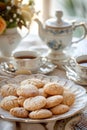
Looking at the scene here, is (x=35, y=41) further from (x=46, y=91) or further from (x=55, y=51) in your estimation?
(x=46, y=91)

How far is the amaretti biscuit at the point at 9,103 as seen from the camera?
948 millimetres

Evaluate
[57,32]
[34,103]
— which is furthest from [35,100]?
[57,32]


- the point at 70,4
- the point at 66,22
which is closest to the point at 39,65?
the point at 66,22

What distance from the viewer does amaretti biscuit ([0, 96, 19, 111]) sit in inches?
37.3

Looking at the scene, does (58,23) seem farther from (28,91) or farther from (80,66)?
(28,91)

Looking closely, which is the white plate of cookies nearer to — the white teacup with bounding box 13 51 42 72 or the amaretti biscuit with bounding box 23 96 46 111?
the amaretti biscuit with bounding box 23 96 46 111

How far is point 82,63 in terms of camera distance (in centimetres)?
125

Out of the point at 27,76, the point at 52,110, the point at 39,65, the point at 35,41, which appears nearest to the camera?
the point at 52,110

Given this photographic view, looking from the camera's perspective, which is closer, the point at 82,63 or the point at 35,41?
the point at 82,63

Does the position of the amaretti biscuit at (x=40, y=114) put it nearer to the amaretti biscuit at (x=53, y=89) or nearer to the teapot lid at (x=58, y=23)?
the amaretti biscuit at (x=53, y=89)

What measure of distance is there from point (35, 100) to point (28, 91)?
0.05 m

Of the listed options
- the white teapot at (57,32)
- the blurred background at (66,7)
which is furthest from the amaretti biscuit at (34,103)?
the blurred background at (66,7)

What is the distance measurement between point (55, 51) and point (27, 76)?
0.31 meters

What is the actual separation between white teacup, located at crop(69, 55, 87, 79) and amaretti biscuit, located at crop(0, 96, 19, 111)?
0.34m
